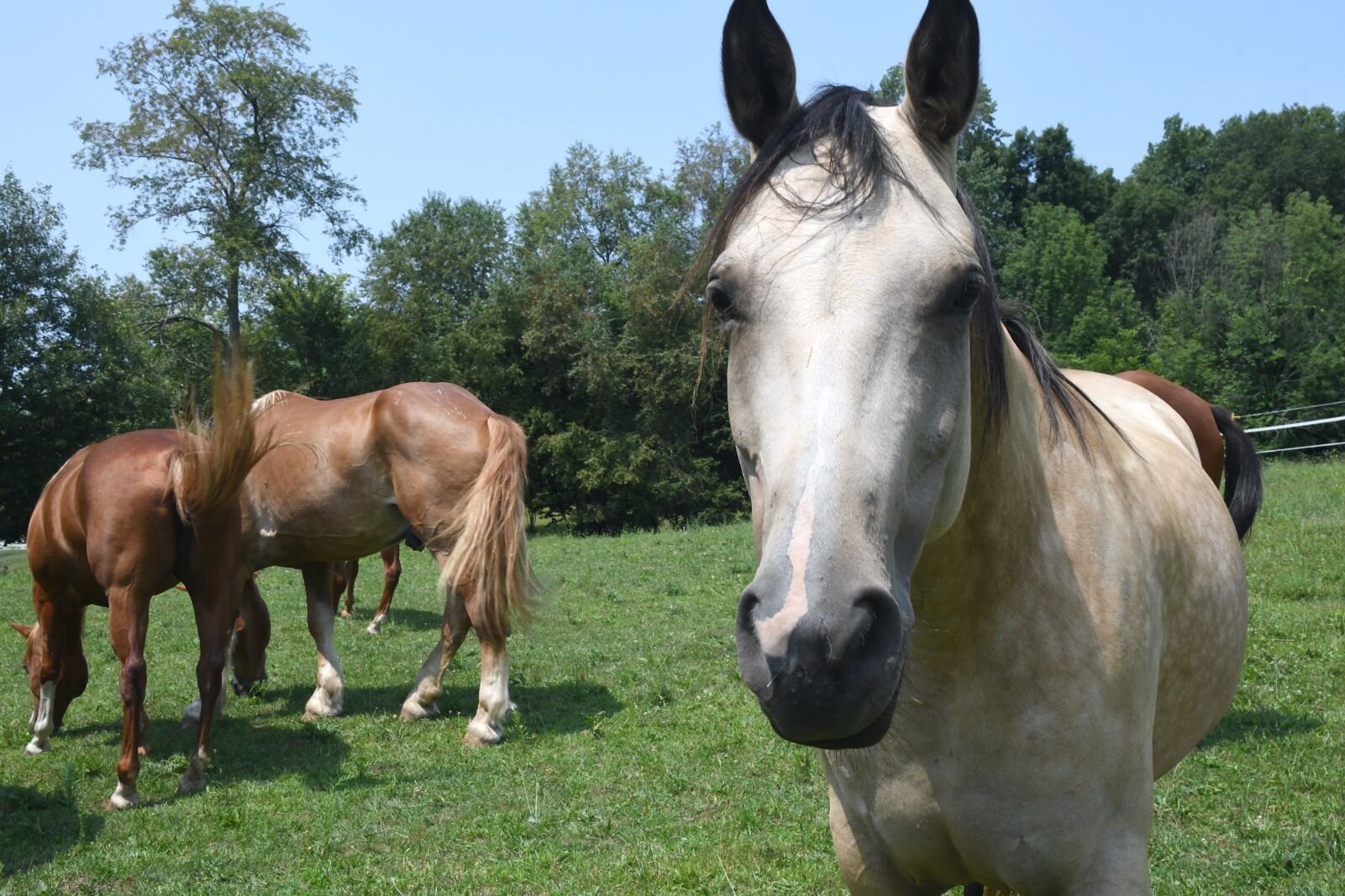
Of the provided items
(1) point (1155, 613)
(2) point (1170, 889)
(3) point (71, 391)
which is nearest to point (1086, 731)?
(1) point (1155, 613)

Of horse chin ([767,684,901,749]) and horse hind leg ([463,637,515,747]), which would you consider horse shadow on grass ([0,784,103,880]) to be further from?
horse chin ([767,684,901,749])

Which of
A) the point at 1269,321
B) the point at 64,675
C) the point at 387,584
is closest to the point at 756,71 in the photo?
the point at 64,675

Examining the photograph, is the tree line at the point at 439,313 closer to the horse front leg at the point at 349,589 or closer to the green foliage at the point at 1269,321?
the green foliage at the point at 1269,321

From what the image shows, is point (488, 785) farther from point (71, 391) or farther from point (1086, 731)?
point (71, 391)

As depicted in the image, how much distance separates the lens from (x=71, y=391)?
26594mm

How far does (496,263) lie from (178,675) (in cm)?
3303

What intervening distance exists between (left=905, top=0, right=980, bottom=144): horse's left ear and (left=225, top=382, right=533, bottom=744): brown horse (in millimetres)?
5119

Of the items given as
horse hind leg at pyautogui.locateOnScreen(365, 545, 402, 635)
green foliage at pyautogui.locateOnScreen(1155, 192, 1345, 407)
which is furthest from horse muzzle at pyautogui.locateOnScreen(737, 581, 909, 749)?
green foliage at pyautogui.locateOnScreen(1155, 192, 1345, 407)

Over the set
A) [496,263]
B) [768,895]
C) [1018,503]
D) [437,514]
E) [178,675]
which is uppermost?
[496,263]

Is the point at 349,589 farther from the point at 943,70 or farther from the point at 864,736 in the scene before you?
the point at 864,736

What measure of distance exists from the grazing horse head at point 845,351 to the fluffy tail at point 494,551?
484 cm

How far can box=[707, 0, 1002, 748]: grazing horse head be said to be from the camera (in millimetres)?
1321

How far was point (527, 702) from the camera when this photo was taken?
7.38 m

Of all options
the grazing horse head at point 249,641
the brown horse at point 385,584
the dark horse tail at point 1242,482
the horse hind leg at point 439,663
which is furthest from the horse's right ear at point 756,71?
the brown horse at point 385,584
